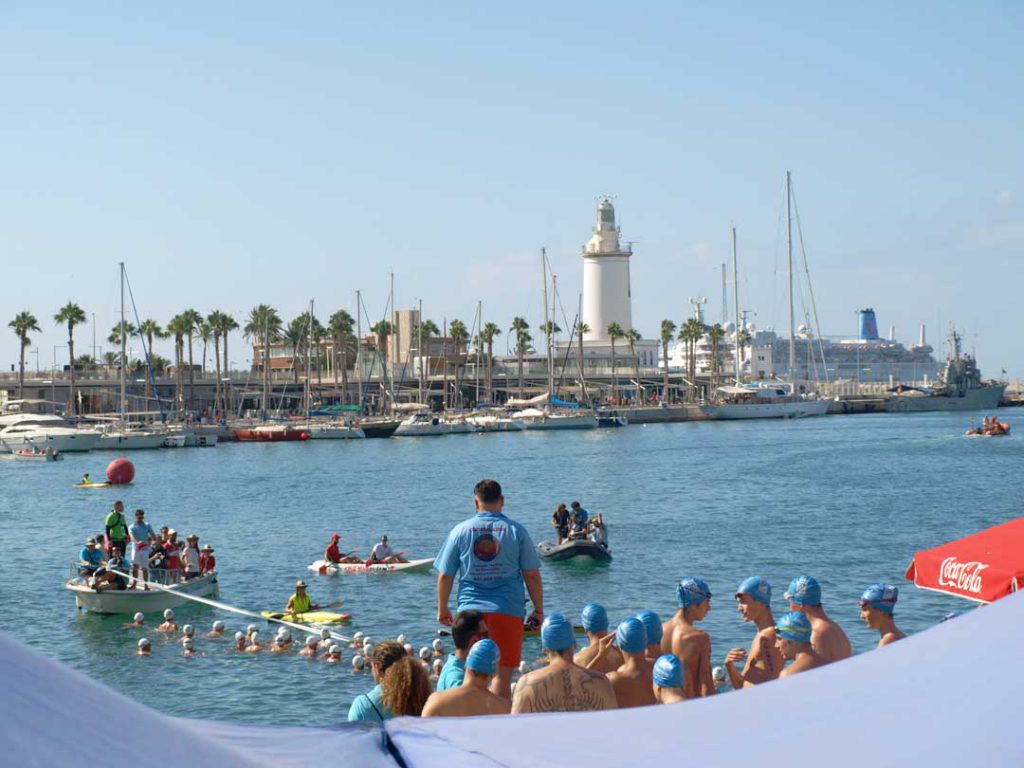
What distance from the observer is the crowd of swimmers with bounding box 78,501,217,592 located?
22531 millimetres

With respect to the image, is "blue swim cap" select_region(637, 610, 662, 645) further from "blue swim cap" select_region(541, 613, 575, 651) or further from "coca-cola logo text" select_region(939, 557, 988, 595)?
"coca-cola logo text" select_region(939, 557, 988, 595)

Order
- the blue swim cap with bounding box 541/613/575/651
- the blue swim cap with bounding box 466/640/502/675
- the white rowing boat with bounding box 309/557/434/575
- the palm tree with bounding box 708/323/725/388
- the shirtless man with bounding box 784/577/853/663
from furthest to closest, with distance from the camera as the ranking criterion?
the palm tree with bounding box 708/323/725/388 < the white rowing boat with bounding box 309/557/434/575 < the shirtless man with bounding box 784/577/853/663 < the blue swim cap with bounding box 541/613/575/651 < the blue swim cap with bounding box 466/640/502/675

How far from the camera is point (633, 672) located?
24.6 feet

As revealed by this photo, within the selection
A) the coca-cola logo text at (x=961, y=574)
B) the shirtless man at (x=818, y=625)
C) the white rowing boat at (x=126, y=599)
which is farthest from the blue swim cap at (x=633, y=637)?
the white rowing boat at (x=126, y=599)

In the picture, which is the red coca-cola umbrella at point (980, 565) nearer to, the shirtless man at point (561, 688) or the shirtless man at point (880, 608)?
the shirtless man at point (880, 608)

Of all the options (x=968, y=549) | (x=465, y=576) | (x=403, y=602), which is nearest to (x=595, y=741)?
(x=465, y=576)

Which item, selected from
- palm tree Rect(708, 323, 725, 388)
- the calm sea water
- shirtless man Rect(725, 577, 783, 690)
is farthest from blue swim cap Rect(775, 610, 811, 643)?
palm tree Rect(708, 323, 725, 388)

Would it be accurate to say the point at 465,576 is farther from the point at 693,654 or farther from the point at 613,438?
the point at 613,438

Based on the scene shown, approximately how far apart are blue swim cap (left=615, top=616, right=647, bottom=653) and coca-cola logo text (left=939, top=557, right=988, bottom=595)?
3669 millimetres

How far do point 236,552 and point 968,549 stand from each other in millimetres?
26211

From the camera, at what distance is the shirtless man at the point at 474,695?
5898 millimetres

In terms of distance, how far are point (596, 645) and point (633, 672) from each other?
0.78 meters

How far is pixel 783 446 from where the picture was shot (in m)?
80.3

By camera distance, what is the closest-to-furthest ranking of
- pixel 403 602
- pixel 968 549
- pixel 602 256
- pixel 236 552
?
1. pixel 968 549
2. pixel 403 602
3. pixel 236 552
4. pixel 602 256
